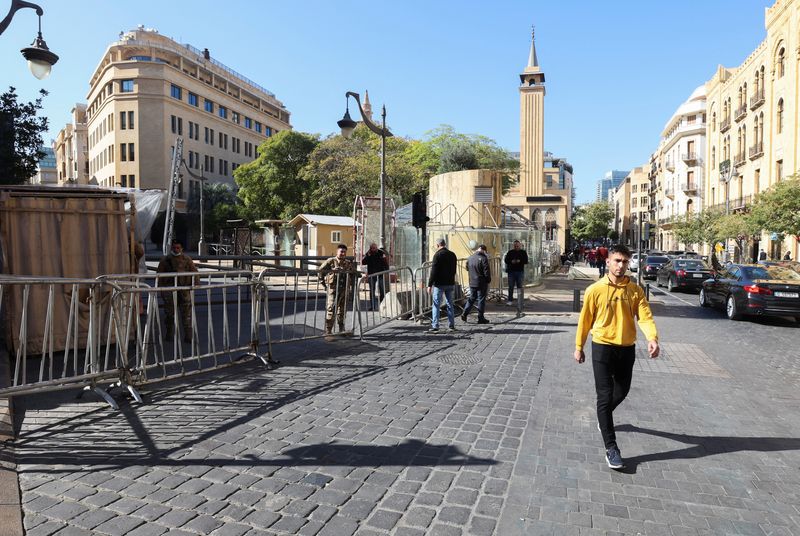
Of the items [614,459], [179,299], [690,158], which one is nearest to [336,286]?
[179,299]

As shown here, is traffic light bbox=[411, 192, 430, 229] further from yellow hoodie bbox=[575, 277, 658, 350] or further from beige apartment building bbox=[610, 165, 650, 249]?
beige apartment building bbox=[610, 165, 650, 249]

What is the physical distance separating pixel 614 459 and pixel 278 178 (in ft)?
163

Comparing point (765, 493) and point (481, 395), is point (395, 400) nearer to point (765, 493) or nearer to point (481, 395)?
point (481, 395)

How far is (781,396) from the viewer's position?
6297 millimetres

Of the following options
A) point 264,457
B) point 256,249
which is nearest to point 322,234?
point 256,249

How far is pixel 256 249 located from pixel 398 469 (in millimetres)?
35728

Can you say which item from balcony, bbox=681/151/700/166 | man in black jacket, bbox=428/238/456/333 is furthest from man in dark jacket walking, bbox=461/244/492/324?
balcony, bbox=681/151/700/166

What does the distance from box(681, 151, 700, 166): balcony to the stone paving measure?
6568 centimetres

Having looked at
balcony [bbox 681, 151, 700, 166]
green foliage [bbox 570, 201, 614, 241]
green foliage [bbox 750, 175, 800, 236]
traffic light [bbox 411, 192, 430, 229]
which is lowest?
traffic light [bbox 411, 192, 430, 229]

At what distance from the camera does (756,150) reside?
1629 inches

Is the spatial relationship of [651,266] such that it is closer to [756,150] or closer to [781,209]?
[781,209]

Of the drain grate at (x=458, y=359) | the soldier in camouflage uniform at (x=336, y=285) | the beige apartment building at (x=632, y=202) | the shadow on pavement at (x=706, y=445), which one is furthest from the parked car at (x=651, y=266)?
the beige apartment building at (x=632, y=202)

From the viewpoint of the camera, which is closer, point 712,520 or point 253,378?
point 712,520

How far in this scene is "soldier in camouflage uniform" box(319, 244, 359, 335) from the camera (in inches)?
363
